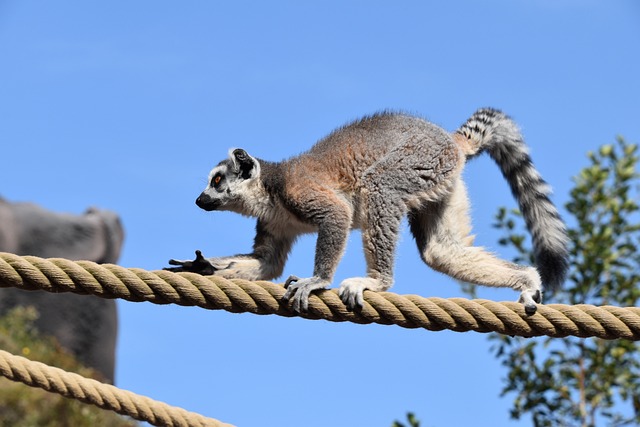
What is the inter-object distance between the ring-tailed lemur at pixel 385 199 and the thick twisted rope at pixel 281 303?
0.70 meters

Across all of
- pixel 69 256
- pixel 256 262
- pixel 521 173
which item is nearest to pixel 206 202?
pixel 256 262

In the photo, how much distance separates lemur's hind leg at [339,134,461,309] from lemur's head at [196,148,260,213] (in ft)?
2.45

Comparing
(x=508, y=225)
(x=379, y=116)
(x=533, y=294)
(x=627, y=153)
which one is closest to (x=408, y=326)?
(x=533, y=294)

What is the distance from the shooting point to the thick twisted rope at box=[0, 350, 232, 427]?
136 inches

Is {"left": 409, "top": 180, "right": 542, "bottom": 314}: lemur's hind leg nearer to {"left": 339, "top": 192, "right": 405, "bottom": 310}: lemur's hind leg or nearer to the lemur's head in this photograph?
{"left": 339, "top": 192, "right": 405, "bottom": 310}: lemur's hind leg

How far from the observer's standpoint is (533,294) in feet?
13.2

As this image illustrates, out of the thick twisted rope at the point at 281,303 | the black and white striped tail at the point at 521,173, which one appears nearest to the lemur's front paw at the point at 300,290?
the thick twisted rope at the point at 281,303

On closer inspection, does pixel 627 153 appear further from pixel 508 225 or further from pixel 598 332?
pixel 598 332

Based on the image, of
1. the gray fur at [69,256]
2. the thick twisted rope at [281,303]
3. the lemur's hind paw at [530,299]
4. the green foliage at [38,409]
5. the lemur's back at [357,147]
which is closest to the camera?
the thick twisted rope at [281,303]

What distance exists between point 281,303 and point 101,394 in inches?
32.9

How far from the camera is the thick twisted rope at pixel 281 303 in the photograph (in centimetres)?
316

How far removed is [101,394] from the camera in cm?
351

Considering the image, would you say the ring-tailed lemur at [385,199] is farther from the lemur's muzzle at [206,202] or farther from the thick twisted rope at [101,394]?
the thick twisted rope at [101,394]

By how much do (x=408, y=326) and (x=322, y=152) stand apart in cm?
178
